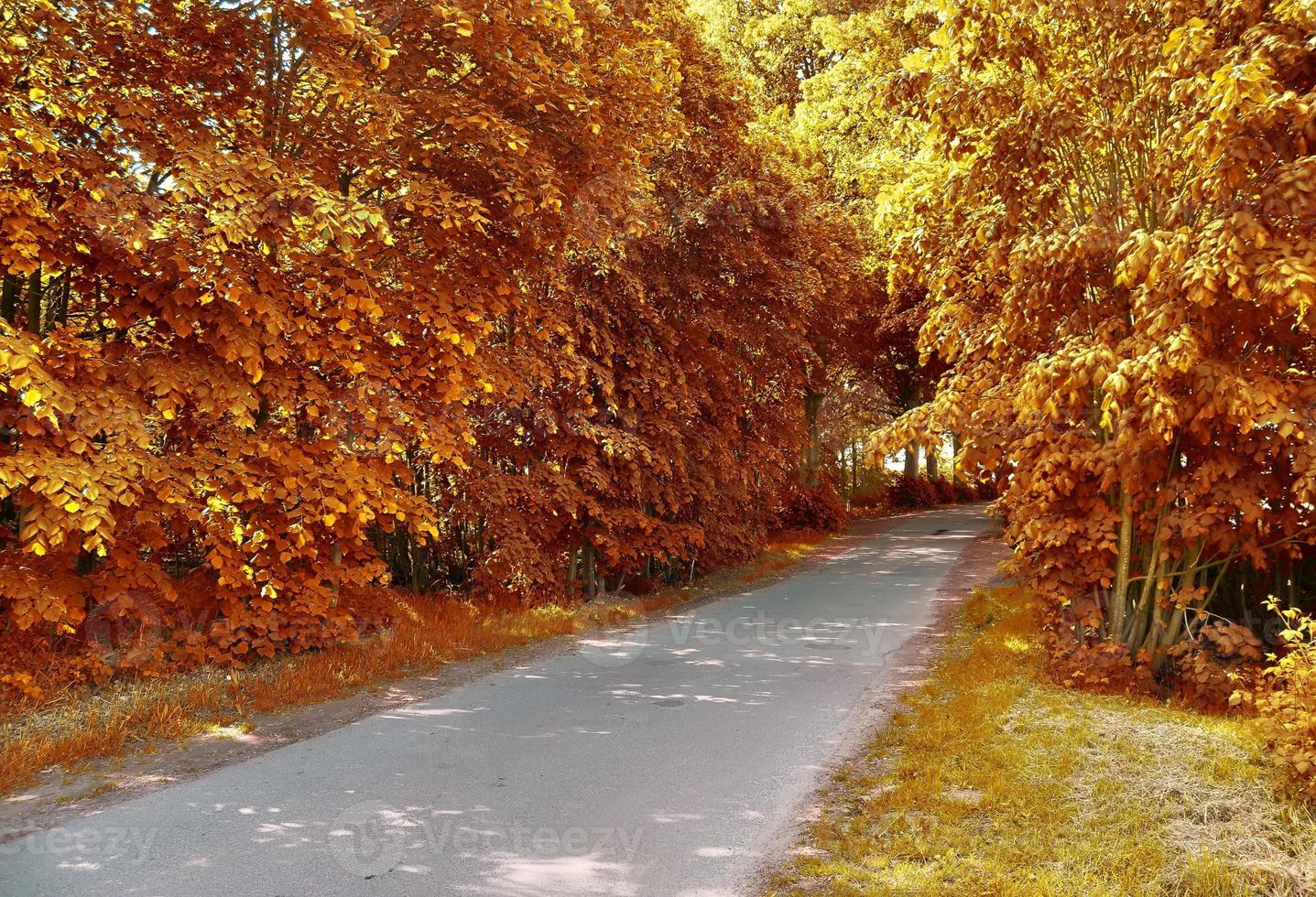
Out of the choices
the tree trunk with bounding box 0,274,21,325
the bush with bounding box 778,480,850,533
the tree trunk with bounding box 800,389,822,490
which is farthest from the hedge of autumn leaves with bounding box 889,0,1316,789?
the tree trunk with bounding box 800,389,822,490

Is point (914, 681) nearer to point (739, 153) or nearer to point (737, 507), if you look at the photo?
point (737, 507)

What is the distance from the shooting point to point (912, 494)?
28688mm

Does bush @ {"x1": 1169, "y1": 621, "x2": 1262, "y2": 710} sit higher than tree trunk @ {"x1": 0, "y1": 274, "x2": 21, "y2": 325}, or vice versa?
tree trunk @ {"x1": 0, "y1": 274, "x2": 21, "y2": 325}

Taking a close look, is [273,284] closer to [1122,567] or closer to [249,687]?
[249,687]

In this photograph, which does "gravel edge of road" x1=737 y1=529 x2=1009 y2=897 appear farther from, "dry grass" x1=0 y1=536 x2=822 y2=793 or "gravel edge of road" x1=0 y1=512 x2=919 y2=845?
"dry grass" x1=0 y1=536 x2=822 y2=793

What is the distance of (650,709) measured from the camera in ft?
22.5

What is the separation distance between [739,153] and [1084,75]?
670 cm

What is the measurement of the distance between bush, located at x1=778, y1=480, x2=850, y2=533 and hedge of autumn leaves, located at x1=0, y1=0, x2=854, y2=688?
11.0 metres

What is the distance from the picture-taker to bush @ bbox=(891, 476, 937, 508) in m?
28.6

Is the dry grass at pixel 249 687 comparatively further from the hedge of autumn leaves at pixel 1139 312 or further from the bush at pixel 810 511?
the bush at pixel 810 511

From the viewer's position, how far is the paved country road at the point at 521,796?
4070mm

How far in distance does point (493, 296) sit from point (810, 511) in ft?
49.5

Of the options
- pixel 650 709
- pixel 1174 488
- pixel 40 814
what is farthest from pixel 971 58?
pixel 40 814

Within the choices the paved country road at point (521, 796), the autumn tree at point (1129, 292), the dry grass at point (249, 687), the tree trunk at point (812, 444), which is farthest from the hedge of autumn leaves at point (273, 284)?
the tree trunk at point (812, 444)
